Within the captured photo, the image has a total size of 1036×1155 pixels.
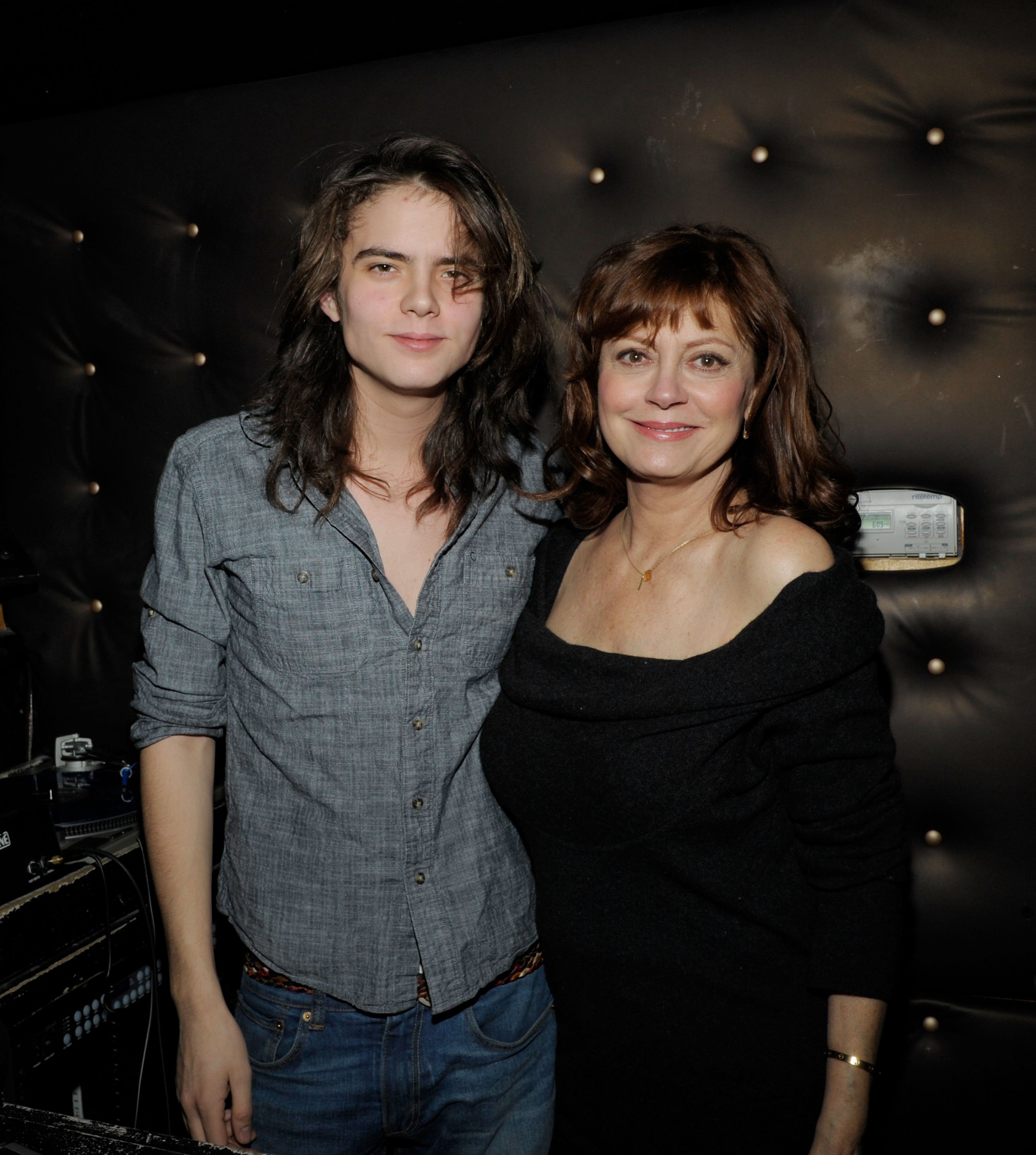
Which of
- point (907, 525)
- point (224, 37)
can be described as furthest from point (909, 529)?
point (224, 37)

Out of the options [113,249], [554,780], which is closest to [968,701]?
[554,780]

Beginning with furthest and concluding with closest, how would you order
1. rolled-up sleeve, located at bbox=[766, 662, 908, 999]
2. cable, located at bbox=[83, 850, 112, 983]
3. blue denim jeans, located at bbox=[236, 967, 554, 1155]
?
cable, located at bbox=[83, 850, 112, 983]
blue denim jeans, located at bbox=[236, 967, 554, 1155]
rolled-up sleeve, located at bbox=[766, 662, 908, 999]

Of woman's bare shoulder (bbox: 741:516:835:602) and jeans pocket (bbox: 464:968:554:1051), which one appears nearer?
woman's bare shoulder (bbox: 741:516:835:602)

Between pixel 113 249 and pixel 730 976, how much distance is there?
1488mm

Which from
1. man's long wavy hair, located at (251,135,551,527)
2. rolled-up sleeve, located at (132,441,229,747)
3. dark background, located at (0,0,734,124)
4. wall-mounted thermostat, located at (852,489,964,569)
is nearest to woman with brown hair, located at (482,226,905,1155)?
man's long wavy hair, located at (251,135,551,527)

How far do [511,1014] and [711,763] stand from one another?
0.42 metres

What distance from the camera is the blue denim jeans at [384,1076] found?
1138mm

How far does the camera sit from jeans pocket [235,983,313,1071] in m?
1.14

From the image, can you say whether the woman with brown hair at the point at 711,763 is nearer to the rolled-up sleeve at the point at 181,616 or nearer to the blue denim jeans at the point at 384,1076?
the blue denim jeans at the point at 384,1076

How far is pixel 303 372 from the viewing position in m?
1.26

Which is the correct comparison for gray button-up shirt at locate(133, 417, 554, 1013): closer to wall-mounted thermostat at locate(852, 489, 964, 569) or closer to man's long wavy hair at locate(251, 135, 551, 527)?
man's long wavy hair at locate(251, 135, 551, 527)

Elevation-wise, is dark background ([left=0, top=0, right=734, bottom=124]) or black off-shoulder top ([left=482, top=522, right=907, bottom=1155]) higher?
dark background ([left=0, top=0, right=734, bottom=124])

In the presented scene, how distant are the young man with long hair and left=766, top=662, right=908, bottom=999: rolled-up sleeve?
1.20ft

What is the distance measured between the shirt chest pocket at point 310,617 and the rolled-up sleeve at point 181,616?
0.06 m
